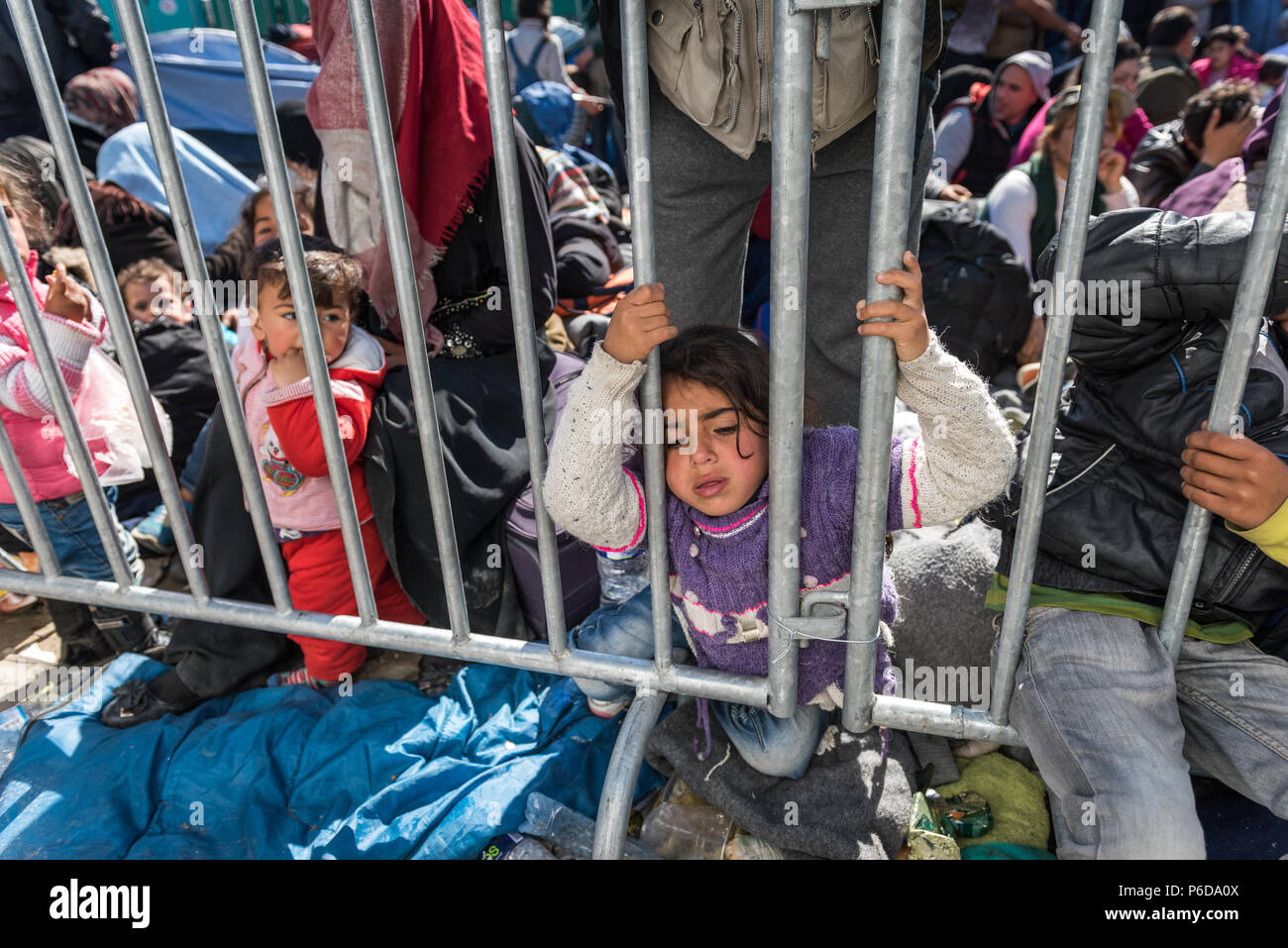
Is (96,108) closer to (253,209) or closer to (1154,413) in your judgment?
(253,209)

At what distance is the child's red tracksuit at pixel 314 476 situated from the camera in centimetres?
235

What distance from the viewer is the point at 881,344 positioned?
49.9 inches

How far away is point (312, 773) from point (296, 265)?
55.5 inches

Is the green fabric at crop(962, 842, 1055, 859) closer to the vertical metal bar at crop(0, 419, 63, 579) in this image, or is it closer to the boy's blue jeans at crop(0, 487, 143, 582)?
the vertical metal bar at crop(0, 419, 63, 579)

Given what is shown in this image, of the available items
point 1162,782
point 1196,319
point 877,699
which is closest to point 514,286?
point 877,699

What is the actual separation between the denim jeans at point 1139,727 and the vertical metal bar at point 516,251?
0.95m

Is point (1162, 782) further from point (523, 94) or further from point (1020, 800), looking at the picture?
point (523, 94)

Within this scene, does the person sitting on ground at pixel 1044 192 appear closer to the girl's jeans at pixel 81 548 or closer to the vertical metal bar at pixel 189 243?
the vertical metal bar at pixel 189 243

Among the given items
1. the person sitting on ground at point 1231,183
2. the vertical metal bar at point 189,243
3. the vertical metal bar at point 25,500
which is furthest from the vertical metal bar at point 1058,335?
the person sitting on ground at point 1231,183

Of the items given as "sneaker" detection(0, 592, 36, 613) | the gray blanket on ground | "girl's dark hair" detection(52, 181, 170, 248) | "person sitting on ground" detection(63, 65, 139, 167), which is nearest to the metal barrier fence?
the gray blanket on ground

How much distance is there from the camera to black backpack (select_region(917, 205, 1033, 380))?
3.85m

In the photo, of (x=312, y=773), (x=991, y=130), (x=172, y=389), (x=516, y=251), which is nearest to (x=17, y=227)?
(x=172, y=389)

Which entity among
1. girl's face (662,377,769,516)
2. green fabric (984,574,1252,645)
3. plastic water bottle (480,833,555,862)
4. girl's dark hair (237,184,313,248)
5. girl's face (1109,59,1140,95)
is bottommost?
plastic water bottle (480,833,555,862)

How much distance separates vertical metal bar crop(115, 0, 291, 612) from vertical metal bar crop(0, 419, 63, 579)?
61 centimetres
